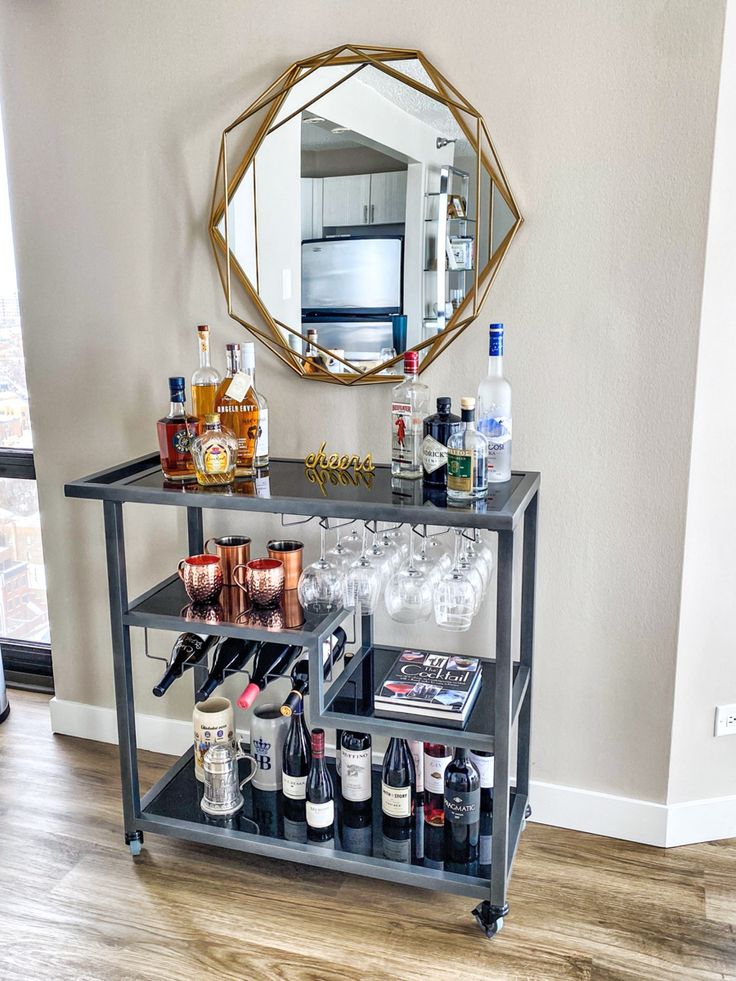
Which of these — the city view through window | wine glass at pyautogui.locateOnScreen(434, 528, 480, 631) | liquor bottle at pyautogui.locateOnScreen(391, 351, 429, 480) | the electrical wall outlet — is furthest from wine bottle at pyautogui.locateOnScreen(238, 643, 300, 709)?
the city view through window

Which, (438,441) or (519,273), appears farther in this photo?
(519,273)

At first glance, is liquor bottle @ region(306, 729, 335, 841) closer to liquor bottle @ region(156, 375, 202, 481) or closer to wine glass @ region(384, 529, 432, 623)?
wine glass @ region(384, 529, 432, 623)

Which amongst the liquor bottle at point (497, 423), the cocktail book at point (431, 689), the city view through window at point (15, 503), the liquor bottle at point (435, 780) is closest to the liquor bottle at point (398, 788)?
the liquor bottle at point (435, 780)

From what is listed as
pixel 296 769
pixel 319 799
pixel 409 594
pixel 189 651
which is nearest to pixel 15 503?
pixel 189 651

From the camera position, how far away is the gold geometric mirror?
1.99 meters

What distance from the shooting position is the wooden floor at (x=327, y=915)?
179 centimetres

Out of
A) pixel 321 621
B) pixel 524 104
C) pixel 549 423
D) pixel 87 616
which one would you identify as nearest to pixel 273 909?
pixel 321 621

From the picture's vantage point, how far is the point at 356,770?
206 centimetres

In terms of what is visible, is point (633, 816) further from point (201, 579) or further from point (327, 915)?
point (201, 579)

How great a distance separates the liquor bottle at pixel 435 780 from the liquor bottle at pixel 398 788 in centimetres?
4

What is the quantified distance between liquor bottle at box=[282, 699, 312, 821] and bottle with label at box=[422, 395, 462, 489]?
67 centimetres

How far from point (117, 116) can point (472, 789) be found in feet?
6.18

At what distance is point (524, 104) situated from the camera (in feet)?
6.34

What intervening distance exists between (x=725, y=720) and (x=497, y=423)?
3.13 feet
